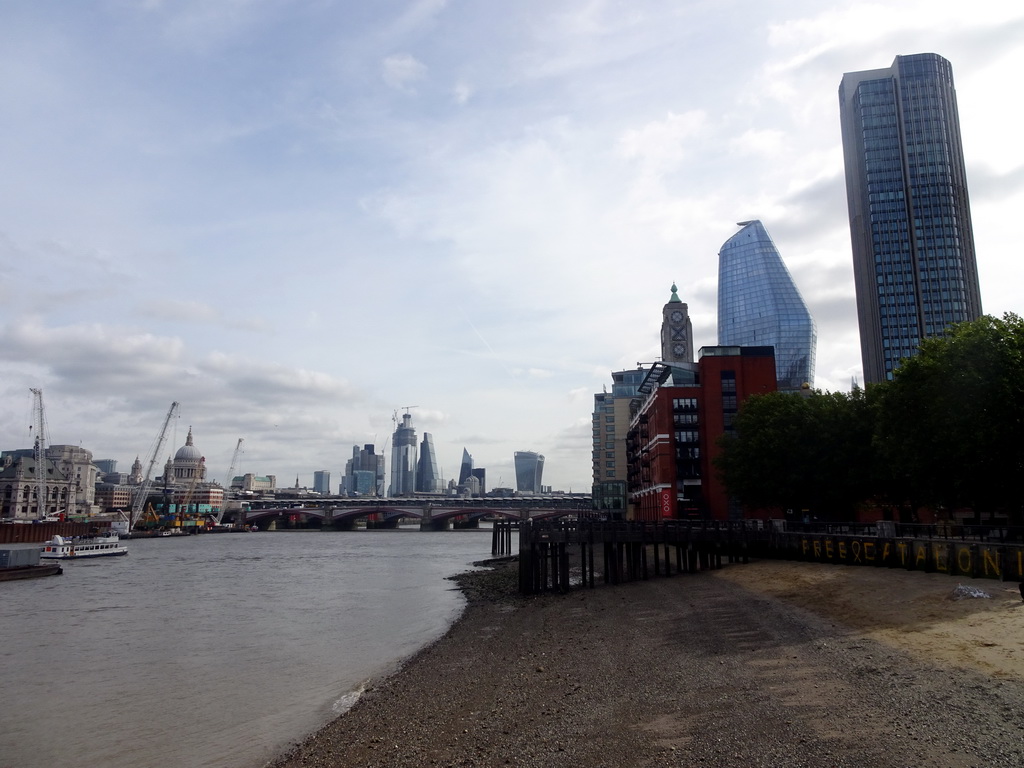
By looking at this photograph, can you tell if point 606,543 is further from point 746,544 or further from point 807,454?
point 807,454

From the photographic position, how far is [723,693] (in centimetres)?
2095

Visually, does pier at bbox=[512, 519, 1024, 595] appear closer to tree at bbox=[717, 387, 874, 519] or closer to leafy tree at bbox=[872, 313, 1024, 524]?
leafy tree at bbox=[872, 313, 1024, 524]

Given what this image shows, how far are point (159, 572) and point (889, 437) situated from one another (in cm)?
7829

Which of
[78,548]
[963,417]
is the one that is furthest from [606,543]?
[78,548]

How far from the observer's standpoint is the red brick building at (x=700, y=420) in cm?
10075

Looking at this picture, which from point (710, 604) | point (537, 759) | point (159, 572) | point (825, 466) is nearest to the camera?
point (537, 759)

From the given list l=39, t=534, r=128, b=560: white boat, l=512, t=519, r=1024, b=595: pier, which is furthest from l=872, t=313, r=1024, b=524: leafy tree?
l=39, t=534, r=128, b=560: white boat

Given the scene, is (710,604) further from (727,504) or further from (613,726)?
(727,504)

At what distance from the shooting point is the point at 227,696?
28.3 metres

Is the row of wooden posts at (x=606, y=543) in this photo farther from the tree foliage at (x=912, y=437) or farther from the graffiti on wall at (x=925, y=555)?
the tree foliage at (x=912, y=437)

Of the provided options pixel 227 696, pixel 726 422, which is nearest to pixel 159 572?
pixel 227 696

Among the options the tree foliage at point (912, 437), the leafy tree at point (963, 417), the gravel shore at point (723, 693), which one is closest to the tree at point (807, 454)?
the tree foliage at point (912, 437)

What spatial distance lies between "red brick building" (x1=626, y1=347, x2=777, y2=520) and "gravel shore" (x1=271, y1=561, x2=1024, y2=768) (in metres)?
64.2

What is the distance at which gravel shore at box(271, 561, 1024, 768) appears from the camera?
16.5 metres
